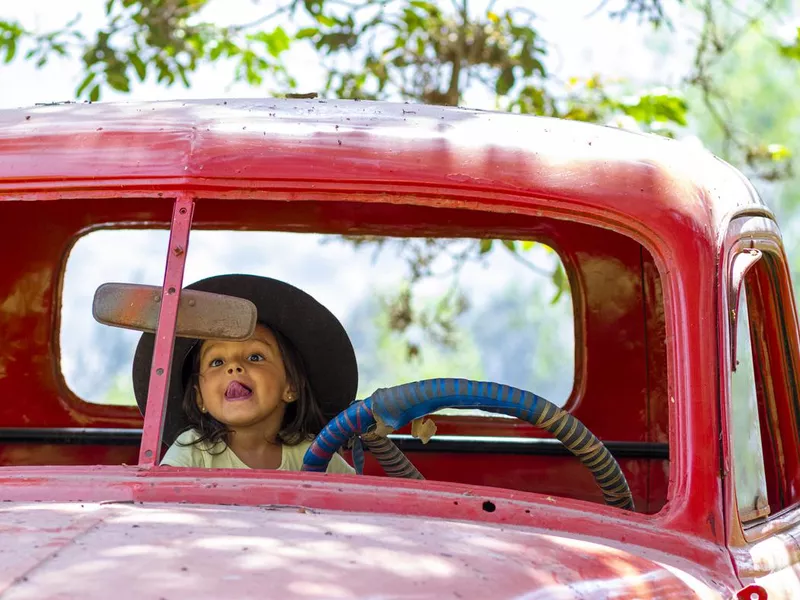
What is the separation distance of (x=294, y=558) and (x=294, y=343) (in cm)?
178

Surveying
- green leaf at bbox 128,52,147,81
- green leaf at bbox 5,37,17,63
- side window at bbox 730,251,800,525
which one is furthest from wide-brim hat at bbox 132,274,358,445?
green leaf at bbox 5,37,17,63

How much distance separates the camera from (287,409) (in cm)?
372

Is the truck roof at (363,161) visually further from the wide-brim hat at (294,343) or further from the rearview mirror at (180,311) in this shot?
the wide-brim hat at (294,343)

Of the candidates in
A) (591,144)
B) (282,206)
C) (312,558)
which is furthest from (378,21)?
(312,558)

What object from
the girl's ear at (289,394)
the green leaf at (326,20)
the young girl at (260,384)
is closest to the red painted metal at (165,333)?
the young girl at (260,384)

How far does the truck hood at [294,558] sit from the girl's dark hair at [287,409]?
4.22ft

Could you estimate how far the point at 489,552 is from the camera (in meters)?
2.03

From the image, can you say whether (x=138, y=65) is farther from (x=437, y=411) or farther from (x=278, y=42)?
(x=437, y=411)

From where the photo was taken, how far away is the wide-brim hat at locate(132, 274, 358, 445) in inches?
139

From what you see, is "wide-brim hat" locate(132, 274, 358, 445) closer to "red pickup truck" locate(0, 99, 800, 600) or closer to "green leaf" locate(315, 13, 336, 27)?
"red pickup truck" locate(0, 99, 800, 600)

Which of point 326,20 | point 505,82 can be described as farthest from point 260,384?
point 326,20

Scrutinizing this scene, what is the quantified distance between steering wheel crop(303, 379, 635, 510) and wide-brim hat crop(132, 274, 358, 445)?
91cm

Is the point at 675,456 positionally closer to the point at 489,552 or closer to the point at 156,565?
the point at 489,552

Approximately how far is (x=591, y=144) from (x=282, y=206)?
1694 millimetres
